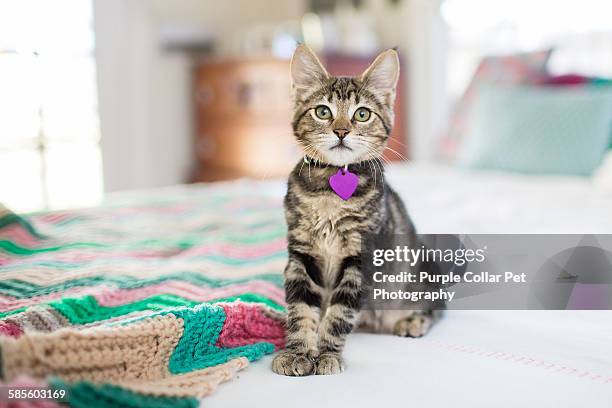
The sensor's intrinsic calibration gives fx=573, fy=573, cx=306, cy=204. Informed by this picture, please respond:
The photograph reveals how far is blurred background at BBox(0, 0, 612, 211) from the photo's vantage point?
2.66m

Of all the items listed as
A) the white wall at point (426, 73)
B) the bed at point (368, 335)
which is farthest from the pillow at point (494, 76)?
the bed at point (368, 335)

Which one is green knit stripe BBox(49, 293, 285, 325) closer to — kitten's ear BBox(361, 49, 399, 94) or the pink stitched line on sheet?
the pink stitched line on sheet

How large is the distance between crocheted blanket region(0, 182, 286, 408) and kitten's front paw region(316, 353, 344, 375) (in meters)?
0.11

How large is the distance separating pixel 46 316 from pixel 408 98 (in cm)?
299

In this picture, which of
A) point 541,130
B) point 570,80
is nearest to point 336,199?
point 541,130

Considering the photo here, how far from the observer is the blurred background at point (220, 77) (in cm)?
266

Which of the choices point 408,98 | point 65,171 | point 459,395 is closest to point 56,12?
point 65,171

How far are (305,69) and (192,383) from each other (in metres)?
0.59

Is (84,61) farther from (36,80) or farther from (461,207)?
(461,207)

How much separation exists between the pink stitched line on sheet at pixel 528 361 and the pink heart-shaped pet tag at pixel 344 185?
0.97ft

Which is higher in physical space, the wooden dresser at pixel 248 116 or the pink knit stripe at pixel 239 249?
the wooden dresser at pixel 248 116

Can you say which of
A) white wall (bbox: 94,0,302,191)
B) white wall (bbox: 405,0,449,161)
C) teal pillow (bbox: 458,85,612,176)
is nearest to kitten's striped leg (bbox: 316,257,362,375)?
teal pillow (bbox: 458,85,612,176)

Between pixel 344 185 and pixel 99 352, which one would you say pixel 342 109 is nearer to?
pixel 344 185

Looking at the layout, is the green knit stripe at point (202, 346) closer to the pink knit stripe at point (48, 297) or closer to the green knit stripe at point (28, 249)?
the pink knit stripe at point (48, 297)
